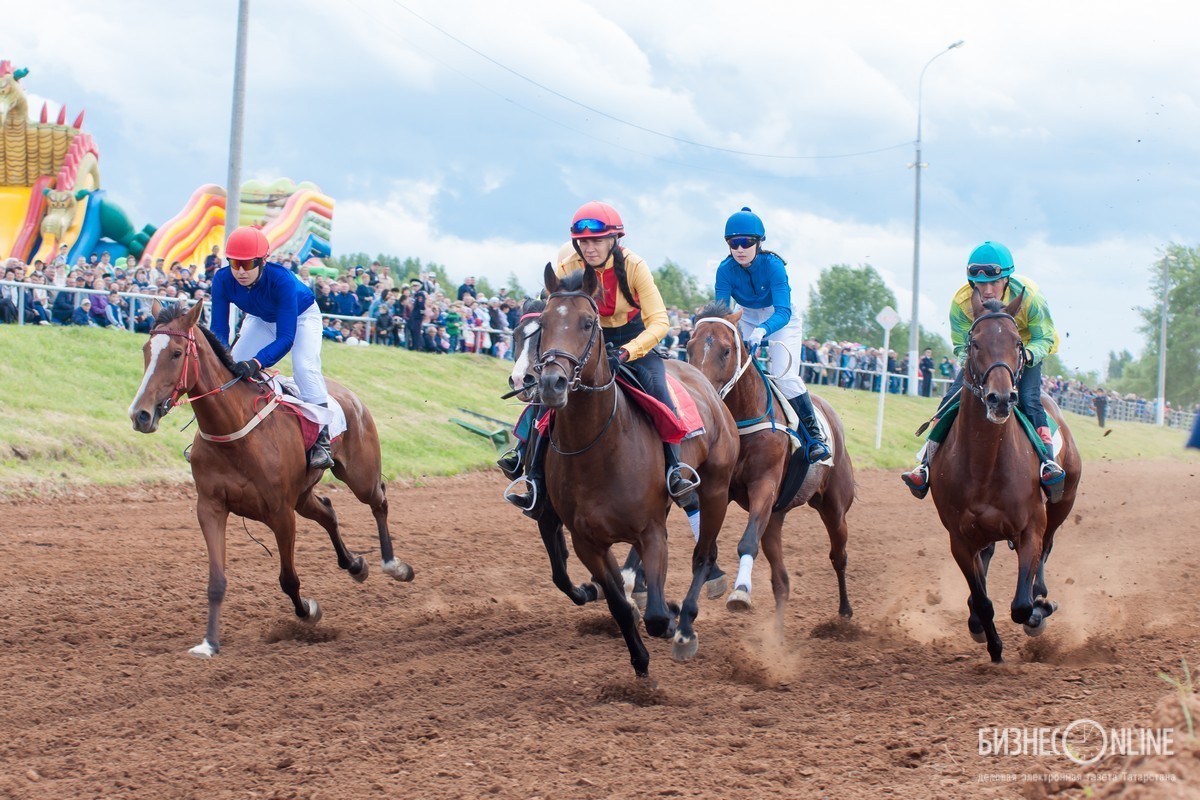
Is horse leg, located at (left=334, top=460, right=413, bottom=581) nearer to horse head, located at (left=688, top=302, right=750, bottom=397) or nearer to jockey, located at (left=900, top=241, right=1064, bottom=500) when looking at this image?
horse head, located at (left=688, top=302, right=750, bottom=397)

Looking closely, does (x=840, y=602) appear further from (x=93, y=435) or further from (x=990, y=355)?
(x=93, y=435)

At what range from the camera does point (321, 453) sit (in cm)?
845

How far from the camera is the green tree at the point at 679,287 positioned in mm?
82656

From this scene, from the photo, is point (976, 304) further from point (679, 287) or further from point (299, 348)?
point (679, 287)

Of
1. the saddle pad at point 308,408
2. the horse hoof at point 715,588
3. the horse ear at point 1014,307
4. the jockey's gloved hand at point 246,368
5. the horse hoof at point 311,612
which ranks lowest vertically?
the horse hoof at point 311,612

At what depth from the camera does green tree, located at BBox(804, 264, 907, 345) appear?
3204 inches

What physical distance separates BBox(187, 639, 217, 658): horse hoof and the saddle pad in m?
1.79

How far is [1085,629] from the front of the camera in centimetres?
830

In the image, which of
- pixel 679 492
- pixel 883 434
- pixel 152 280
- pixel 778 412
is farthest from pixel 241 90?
pixel 883 434

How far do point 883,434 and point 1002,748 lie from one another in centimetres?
2476

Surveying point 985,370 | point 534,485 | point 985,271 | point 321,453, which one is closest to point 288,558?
point 321,453

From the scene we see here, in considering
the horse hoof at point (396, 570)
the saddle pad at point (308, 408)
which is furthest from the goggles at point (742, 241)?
the horse hoof at point (396, 570)

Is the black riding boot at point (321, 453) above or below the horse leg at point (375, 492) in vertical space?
above

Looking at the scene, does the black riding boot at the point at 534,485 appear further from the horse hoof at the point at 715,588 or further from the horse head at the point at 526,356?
the horse hoof at the point at 715,588
